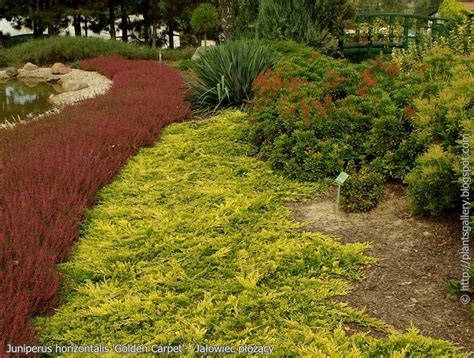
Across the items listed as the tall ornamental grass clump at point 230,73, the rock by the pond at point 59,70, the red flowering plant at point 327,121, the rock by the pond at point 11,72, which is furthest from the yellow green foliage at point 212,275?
the rock by the pond at point 11,72

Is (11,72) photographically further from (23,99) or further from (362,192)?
(362,192)

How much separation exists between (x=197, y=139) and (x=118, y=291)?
3618 millimetres

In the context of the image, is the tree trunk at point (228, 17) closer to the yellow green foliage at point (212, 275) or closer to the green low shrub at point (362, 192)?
the yellow green foliage at point (212, 275)

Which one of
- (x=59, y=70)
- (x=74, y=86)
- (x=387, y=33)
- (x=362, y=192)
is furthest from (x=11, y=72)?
(x=362, y=192)

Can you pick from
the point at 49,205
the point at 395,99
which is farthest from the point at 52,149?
the point at 395,99

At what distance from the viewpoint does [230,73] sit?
8188mm

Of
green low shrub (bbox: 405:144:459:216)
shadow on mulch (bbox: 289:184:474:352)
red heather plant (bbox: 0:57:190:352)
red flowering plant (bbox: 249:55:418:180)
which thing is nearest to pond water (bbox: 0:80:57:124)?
red heather plant (bbox: 0:57:190:352)

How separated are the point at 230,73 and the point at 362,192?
14.2 feet

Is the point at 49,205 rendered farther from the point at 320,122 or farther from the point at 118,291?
the point at 320,122

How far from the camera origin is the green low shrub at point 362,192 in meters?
4.39

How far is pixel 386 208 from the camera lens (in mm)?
4430

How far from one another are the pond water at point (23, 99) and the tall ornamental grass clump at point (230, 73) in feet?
12.5

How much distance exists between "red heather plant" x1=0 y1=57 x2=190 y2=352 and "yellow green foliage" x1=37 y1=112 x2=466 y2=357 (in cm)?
17

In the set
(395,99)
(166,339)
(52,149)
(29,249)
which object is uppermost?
(395,99)
